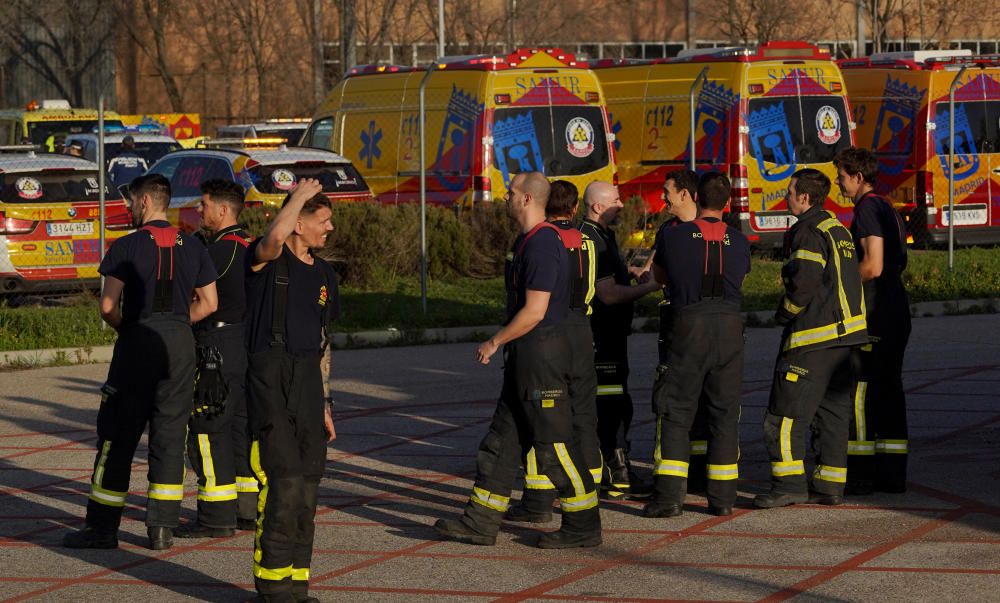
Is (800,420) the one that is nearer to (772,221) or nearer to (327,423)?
(327,423)

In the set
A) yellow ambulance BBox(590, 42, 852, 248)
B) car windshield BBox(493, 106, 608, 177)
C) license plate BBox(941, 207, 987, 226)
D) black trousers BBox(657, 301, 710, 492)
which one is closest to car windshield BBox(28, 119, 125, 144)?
car windshield BBox(493, 106, 608, 177)

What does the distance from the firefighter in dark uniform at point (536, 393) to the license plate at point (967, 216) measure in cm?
1578

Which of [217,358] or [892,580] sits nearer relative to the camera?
[892,580]

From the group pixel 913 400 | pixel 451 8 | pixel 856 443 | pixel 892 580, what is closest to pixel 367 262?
pixel 913 400

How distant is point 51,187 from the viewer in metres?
18.2

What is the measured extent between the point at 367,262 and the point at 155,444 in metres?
11.0

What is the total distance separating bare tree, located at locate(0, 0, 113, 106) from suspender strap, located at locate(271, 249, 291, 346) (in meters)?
39.6

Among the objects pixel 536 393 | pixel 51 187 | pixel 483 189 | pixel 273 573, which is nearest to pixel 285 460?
pixel 273 573

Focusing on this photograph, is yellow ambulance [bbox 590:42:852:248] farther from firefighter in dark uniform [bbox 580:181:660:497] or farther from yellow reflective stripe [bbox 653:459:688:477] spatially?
yellow reflective stripe [bbox 653:459:688:477]

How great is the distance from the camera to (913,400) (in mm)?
12711

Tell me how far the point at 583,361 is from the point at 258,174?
1187 cm

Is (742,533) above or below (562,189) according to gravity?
below

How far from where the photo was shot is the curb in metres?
15.7

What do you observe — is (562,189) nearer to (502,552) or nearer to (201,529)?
(502,552)
